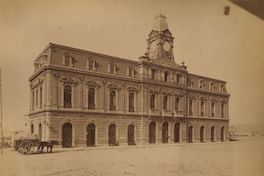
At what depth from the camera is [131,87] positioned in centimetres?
230

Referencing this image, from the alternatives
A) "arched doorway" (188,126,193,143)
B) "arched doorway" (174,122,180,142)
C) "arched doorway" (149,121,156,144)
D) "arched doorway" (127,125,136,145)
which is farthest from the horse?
"arched doorway" (188,126,193,143)

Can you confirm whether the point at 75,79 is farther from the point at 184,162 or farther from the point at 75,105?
the point at 184,162

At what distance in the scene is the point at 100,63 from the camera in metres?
2.13

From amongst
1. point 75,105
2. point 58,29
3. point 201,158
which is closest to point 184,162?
point 201,158

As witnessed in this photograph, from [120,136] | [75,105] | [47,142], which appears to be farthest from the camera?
[120,136]

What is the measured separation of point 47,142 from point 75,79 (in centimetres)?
39

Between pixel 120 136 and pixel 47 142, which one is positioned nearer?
pixel 47 142

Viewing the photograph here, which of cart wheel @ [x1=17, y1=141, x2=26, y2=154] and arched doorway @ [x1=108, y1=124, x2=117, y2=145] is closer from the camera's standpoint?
cart wheel @ [x1=17, y1=141, x2=26, y2=154]

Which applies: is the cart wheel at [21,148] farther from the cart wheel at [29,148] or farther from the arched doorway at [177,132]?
the arched doorway at [177,132]

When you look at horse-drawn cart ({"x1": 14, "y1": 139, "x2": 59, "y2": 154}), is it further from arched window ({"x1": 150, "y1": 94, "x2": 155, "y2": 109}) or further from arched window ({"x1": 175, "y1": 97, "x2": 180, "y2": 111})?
arched window ({"x1": 175, "y1": 97, "x2": 180, "y2": 111})

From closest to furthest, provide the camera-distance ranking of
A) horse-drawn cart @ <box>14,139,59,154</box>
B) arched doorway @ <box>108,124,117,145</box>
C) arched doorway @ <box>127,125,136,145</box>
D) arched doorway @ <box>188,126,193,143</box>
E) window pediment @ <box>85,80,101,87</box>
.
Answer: horse-drawn cart @ <box>14,139,59,154</box> → window pediment @ <box>85,80,101,87</box> → arched doorway @ <box>108,124,117,145</box> → arched doorway @ <box>127,125,136,145</box> → arched doorway @ <box>188,126,193,143</box>

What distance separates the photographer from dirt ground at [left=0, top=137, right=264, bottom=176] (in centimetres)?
183

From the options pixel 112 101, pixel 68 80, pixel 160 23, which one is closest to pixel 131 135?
pixel 112 101

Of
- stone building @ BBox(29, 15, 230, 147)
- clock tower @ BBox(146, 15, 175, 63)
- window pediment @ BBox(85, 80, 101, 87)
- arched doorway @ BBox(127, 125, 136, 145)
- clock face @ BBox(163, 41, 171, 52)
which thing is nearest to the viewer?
stone building @ BBox(29, 15, 230, 147)
